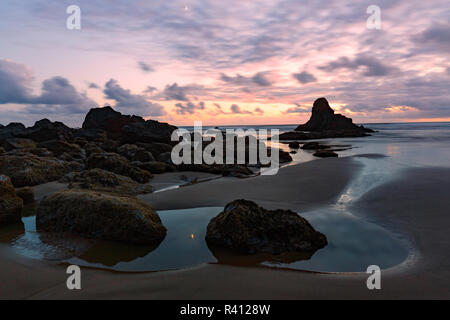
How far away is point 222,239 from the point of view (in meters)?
3.97

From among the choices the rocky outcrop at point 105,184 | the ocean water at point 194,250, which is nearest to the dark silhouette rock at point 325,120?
the rocky outcrop at point 105,184

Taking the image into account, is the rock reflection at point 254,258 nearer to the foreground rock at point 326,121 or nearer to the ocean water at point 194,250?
the ocean water at point 194,250

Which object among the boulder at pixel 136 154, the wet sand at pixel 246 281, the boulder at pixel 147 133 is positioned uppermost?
the boulder at pixel 147 133

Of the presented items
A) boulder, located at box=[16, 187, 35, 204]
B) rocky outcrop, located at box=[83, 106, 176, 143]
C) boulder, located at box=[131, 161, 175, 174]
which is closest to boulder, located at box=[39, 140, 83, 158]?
boulder, located at box=[131, 161, 175, 174]

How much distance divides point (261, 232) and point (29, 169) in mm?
7896

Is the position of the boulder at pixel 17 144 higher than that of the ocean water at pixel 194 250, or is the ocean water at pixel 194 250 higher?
the boulder at pixel 17 144

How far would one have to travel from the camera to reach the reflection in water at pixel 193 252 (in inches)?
138

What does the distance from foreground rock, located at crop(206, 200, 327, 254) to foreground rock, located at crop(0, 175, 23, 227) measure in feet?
12.2

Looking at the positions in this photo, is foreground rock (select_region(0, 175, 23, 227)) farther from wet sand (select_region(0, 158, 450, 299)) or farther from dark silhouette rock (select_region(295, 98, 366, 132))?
dark silhouette rock (select_region(295, 98, 366, 132))

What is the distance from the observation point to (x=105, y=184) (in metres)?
7.50

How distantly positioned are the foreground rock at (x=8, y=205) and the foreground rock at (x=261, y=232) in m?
3.72

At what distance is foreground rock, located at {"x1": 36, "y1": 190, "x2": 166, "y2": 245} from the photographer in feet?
13.7

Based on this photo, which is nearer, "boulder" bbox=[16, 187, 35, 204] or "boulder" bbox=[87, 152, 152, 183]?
"boulder" bbox=[16, 187, 35, 204]
